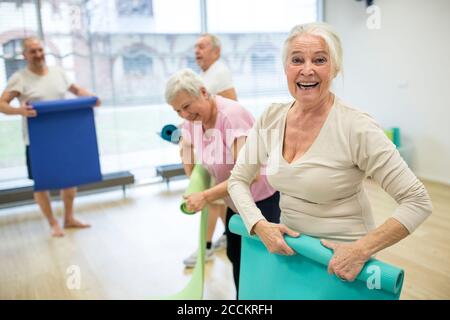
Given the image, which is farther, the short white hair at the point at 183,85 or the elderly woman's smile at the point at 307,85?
the short white hair at the point at 183,85

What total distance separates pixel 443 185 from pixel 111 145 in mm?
3457

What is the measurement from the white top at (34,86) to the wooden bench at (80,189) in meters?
1.09

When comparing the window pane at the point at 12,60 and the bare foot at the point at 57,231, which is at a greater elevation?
the window pane at the point at 12,60

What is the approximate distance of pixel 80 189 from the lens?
4.46m

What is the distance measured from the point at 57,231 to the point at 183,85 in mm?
2382

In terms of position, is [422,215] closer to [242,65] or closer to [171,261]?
[171,261]

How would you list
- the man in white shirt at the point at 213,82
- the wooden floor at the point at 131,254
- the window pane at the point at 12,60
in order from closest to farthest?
the wooden floor at the point at 131,254, the man in white shirt at the point at 213,82, the window pane at the point at 12,60

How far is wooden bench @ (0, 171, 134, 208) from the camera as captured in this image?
13.6ft

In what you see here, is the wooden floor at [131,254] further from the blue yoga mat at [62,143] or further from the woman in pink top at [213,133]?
the woman in pink top at [213,133]

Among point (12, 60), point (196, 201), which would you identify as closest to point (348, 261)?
point (196, 201)

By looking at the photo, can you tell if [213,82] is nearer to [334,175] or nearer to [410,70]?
[334,175]

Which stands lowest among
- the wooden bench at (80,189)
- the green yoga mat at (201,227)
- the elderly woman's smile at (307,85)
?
the wooden bench at (80,189)

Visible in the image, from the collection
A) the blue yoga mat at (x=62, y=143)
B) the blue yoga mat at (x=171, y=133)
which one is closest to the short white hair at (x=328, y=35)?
the blue yoga mat at (x=171, y=133)

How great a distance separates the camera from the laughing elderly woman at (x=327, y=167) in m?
1.00
